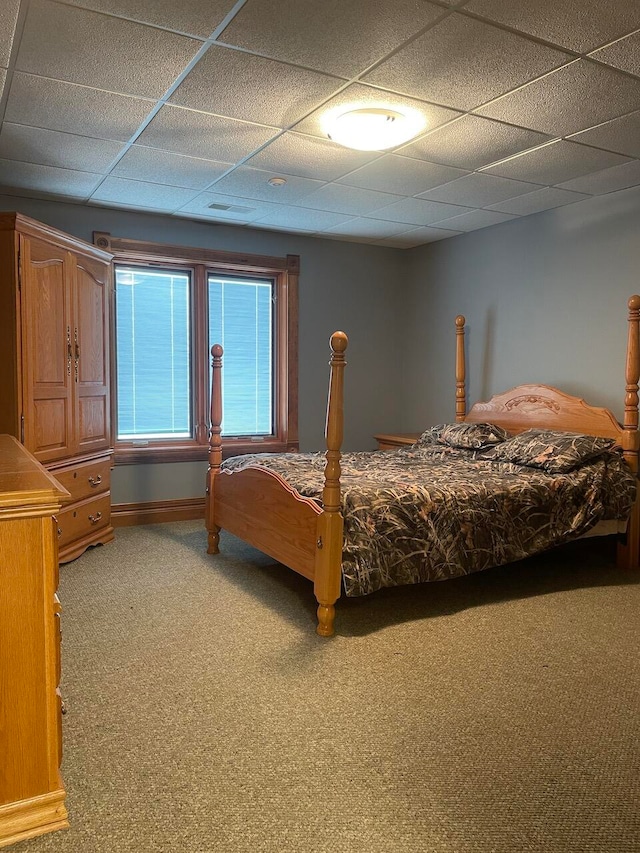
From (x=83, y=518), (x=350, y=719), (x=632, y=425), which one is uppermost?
(x=632, y=425)

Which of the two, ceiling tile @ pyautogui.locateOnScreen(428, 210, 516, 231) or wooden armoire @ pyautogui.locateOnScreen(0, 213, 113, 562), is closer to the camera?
wooden armoire @ pyautogui.locateOnScreen(0, 213, 113, 562)

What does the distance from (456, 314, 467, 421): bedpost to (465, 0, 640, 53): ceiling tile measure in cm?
291

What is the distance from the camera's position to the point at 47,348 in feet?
12.6

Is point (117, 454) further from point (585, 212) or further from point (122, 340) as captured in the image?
point (585, 212)

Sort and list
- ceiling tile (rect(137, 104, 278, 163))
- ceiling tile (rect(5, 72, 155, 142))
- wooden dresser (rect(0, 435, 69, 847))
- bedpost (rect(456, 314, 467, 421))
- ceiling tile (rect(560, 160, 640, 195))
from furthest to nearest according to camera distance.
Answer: bedpost (rect(456, 314, 467, 421))
ceiling tile (rect(560, 160, 640, 195))
ceiling tile (rect(137, 104, 278, 163))
ceiling tile (rect(5, 72, 155, 142))
wooden dresser (rect(0, 435, 69, 847))

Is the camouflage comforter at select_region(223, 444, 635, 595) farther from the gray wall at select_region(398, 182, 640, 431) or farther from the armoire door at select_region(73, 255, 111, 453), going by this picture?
the armoire door at select_region(73, 255, 111, 453)

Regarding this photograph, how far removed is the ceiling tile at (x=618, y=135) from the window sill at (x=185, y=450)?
3271mm

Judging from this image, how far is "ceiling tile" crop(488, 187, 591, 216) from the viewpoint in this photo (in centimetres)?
418

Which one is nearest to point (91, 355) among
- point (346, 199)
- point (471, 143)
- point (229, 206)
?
point (229, 206)

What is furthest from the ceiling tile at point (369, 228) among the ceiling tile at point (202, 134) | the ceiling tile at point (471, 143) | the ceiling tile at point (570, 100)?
the ceiling tile at point (570, 100)

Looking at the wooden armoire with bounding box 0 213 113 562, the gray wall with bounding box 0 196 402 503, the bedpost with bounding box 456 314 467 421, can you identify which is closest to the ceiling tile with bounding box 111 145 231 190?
the wooden armoire with bounding box 0 213 113 562

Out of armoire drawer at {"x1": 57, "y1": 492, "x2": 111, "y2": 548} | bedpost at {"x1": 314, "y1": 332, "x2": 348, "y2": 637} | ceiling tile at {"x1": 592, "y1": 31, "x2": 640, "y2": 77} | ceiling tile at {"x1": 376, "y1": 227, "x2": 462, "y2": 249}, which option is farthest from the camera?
ceiling tile at {"x1": 376, "y1": 227, "x2": 462, "y2": 249}

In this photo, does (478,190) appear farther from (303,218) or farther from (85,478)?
(85,478)

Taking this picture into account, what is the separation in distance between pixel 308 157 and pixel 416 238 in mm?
2201
